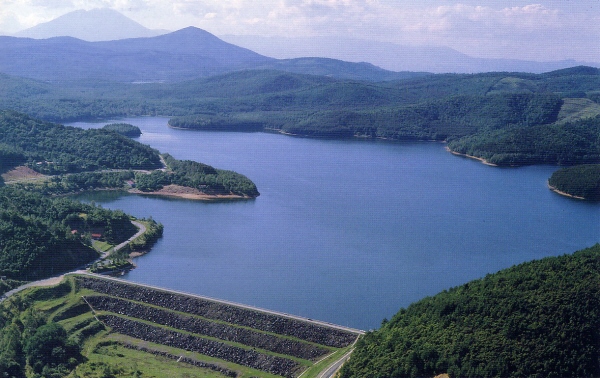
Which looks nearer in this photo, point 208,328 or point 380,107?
point 208,328

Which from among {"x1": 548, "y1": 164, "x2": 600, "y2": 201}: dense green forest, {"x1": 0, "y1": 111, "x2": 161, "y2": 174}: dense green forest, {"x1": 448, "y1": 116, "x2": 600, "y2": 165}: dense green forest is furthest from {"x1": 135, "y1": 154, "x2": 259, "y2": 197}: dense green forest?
{"x1": 448, "y1": 116, "x2": 600, "y2": 165}: dense green forest

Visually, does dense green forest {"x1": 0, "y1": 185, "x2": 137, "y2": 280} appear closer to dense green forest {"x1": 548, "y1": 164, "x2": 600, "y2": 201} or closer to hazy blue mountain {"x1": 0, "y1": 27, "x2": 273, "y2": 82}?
dense green forest {"x1": 548, "y1": 164, "x2": 600, "y2": 201}

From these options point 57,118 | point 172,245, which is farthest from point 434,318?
point 57,118

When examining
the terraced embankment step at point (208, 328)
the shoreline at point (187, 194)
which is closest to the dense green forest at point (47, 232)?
the terraced embankment step at point (208, 328)

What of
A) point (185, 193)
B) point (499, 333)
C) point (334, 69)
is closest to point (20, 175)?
point (185, 193)

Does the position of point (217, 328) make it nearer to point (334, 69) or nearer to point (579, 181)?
point (579, 181)

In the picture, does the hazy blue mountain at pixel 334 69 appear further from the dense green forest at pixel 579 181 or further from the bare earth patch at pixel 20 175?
the bare earth patch at pixel 20 175
